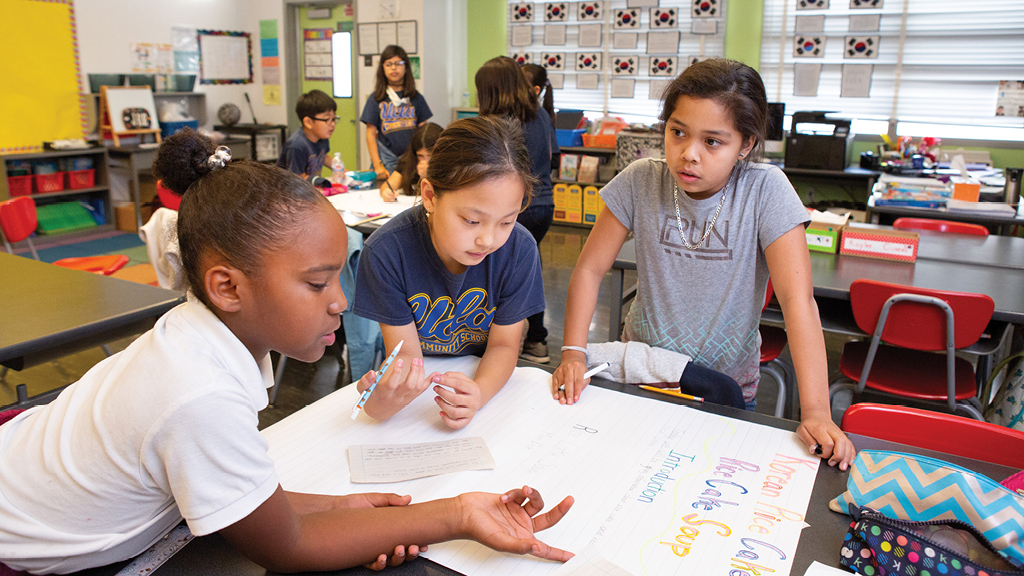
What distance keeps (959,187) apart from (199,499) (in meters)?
3.85

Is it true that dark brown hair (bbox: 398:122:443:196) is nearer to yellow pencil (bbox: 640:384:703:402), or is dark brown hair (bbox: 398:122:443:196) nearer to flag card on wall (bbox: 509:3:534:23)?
yellow pencil (bbox: 640:384:703:402)

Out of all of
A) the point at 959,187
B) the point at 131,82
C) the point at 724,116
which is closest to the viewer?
the point at 724,116

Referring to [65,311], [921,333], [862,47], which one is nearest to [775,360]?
[921,333]

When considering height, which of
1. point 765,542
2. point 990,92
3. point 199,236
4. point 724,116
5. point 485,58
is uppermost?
point 485,58

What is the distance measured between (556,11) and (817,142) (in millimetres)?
2631

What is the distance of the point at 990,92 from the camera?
4.72 metres

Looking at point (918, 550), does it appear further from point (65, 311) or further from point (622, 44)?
point (622, 44)

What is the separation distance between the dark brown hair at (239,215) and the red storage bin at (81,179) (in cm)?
579

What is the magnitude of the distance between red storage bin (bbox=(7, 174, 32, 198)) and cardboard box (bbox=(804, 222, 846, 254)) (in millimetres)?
5583

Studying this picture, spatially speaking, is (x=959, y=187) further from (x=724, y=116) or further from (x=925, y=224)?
(x=724, y=116)

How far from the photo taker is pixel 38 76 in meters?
5.41

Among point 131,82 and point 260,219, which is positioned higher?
point 131,82

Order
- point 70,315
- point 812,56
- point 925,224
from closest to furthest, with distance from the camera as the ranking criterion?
point 70,315, point 925,224, point 812,56

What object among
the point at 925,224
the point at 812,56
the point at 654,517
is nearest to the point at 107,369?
the point at 654,517
